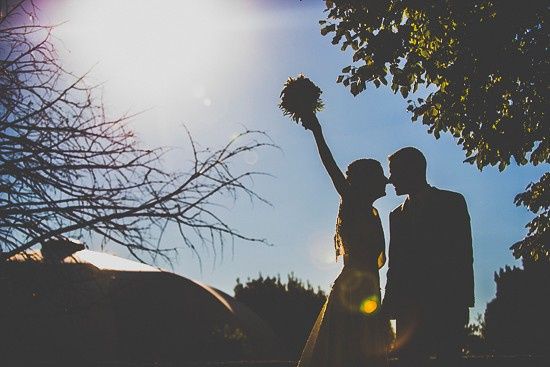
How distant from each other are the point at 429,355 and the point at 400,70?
447 cm

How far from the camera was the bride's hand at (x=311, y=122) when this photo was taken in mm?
3899

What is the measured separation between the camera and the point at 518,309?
30.7 metres

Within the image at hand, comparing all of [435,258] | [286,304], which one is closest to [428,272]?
[435,258]

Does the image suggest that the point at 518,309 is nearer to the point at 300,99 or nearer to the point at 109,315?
the point at 109,315

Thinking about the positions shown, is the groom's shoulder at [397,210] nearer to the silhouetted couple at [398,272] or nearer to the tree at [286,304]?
the silhouetted couple at [398,272]

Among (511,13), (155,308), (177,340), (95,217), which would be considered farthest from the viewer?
(155,308)

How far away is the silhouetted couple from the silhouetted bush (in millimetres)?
26317

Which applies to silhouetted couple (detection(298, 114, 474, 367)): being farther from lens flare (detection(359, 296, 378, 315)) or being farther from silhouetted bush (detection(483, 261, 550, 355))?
silhouetted bush (detection(483, 261, 550, 355))

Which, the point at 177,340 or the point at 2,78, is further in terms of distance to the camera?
the point at 177,340

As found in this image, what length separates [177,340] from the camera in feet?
64.7

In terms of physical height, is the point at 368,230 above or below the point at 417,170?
below

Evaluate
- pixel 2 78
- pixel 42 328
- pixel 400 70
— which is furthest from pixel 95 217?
pixel 400 70

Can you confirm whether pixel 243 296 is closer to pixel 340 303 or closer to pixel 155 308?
pixel 155 308

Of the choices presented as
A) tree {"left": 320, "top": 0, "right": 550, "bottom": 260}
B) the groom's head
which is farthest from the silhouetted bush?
the groom's head
